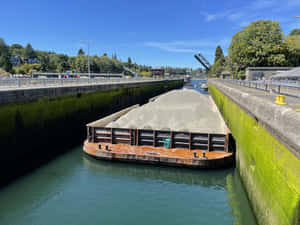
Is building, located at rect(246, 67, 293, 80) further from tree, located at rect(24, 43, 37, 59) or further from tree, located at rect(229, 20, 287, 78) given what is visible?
tree, located at rect(24, 43, 37, 59)

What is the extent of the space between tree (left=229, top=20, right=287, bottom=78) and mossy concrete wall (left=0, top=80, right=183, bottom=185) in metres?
38.0

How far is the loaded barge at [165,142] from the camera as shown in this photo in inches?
472

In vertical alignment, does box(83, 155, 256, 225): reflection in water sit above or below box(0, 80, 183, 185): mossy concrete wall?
below

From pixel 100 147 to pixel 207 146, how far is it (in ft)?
22.0

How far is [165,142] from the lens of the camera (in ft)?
43.3

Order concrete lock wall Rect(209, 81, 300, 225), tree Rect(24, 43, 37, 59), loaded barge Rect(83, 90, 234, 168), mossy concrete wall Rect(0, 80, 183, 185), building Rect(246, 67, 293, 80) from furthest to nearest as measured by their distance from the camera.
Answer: tree Rect(24, 43, 37, 59), building Rect(246, 67, 293, 80), loaded barge Rect(83, 90, 234, 168), mossy concrete wall Rect(0, 80, 183, 185), concrete lock wall Rect(209, 81, 300, 225)

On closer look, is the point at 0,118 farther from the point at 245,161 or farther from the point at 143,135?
the point at 245,161

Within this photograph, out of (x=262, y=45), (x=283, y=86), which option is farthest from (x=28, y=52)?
(x=283, y=86)

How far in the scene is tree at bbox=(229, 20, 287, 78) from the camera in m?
44.7

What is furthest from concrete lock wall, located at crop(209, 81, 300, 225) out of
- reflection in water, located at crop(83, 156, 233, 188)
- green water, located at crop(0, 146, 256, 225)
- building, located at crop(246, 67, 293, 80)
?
building, located at crop(246, 67, 293, 80)

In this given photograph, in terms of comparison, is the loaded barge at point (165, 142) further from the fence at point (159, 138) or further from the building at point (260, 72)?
the building at point (260, 72)

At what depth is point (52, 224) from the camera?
8094 millimetres

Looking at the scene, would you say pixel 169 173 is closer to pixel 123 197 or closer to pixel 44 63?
pixel 123 197

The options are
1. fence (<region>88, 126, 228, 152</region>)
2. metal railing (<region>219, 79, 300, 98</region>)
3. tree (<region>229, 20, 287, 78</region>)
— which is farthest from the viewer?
tree (<region>229, 20, 287, 78</region>)
